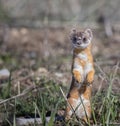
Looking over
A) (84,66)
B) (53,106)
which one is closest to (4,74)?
(53,106)

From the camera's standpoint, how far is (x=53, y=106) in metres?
4.50

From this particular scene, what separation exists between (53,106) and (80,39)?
2.30ft

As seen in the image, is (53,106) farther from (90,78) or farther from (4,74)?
(4,74)

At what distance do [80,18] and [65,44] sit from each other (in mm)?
1375

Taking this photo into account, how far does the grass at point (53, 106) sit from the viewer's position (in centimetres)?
409

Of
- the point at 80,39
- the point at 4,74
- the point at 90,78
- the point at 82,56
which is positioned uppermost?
the point at 80,39

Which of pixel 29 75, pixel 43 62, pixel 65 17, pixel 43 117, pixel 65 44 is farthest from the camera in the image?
pixel 65 17

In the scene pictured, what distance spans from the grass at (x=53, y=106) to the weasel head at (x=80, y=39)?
433 millimetres

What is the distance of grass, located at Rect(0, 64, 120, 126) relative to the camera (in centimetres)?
409

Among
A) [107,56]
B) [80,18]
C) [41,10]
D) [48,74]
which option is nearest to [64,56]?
[107,56]

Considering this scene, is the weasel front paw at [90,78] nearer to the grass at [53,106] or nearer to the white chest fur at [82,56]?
the white chest fur at [82,56]

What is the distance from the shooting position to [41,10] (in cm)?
1202

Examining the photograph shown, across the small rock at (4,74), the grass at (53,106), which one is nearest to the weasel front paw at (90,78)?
the grass at (53,106)

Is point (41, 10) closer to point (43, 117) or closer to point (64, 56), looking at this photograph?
point (64, 56)
